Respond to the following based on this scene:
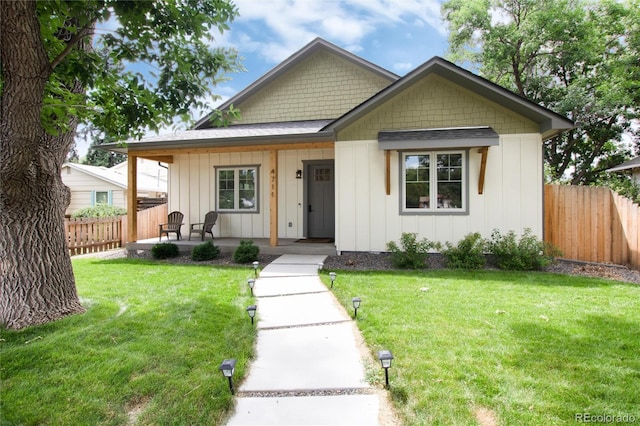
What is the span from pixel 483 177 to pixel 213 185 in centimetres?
742

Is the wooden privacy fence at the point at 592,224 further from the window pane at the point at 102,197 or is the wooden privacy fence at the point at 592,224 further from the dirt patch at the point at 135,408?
the window pane at the point at 102,197

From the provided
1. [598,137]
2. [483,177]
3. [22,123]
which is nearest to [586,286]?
[483,177]

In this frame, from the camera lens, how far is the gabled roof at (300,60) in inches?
394

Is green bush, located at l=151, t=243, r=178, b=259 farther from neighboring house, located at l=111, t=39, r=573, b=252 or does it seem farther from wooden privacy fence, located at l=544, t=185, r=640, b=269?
wooden privacy fence, located at l=544, t=185, r=640, b=269

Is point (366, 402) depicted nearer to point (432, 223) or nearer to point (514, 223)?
point (432, 223)

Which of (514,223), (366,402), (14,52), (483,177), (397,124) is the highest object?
(397,124)

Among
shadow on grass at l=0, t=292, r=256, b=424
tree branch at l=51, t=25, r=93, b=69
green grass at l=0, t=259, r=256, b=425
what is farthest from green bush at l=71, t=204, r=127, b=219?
tree branch at l=51, t=25, r=93, b=69

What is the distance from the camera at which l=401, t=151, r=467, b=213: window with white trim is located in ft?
24.5

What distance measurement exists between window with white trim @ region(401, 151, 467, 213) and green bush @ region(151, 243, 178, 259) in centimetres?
565

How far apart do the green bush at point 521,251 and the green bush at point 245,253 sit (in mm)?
5094

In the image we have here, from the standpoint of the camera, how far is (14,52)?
300cm

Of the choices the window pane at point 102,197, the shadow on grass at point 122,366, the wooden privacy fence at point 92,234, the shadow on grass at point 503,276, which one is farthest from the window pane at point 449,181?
the window pane at point 102,197

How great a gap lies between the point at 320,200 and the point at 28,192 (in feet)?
22.4

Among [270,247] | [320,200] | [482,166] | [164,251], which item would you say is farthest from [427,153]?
[164,251]
